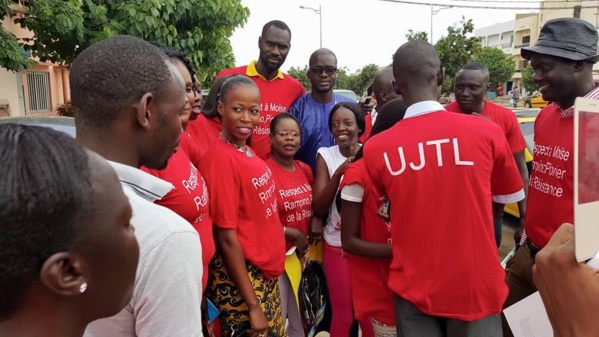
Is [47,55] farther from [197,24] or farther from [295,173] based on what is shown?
[295,173]

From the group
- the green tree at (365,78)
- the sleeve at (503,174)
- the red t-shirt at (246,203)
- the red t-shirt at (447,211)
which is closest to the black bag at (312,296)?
the red t-shirt at (246,203)

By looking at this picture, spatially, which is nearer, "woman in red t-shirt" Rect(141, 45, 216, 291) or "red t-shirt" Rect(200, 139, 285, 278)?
"woman in red t-shirt" Rect(141, 45, 216, 291)

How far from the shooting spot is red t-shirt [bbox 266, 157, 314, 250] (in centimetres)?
278

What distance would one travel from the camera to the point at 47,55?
802 cm

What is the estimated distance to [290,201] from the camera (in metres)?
2.80

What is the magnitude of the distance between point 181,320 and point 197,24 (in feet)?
23.7

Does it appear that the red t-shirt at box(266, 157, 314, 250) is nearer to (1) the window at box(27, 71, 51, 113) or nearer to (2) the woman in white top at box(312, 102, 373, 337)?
(2) the woman in white top at box(312, 102, 373, 337)

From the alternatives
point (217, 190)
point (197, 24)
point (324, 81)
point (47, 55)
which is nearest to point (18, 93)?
point (47, 55)

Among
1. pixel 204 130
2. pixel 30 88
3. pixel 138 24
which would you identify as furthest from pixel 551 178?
pixel 30 88

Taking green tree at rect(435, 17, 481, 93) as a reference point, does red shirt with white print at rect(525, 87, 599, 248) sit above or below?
A: below

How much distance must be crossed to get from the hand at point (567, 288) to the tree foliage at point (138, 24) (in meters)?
6.55

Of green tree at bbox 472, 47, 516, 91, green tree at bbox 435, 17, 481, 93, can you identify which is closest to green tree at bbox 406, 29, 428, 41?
green tree at bbox 435, 17, 481, 93

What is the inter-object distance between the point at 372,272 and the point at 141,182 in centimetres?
146

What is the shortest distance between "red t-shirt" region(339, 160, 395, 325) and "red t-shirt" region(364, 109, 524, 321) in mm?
299
